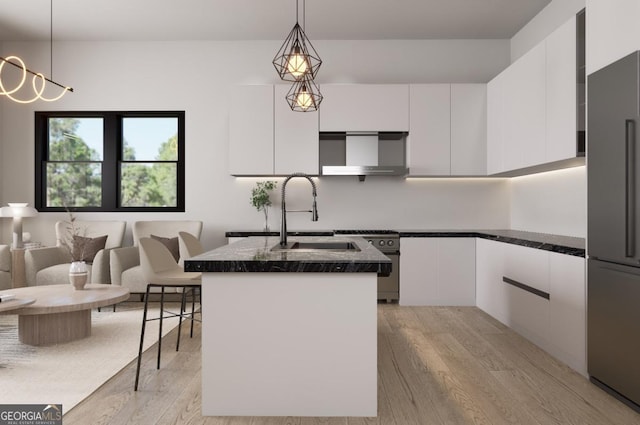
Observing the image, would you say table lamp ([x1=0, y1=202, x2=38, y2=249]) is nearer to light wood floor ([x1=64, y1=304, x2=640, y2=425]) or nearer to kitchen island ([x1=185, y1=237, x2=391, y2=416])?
light wood floor ([x1=64, y1=304, x2=640, y2=425])

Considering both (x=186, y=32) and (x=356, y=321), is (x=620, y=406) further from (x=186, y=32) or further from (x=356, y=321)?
(x=186, y=32)

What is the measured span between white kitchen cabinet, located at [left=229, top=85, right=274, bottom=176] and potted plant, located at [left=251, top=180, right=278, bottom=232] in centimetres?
33

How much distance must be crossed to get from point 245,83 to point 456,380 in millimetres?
4175

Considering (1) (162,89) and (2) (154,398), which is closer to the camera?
(2) (154,398)

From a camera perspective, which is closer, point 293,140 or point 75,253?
point 75,253

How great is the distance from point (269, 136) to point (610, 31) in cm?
341

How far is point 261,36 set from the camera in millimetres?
5547

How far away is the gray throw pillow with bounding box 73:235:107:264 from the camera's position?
200 inches

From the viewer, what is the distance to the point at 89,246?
17.0ft

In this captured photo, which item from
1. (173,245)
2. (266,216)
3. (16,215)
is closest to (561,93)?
(266,216)

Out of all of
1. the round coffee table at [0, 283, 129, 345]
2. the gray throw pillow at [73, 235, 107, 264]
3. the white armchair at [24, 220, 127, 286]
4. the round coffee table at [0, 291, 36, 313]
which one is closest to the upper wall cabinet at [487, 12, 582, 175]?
the round coffee table at [0, 283, 129, 345]

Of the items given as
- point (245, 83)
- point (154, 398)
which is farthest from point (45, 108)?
point (154, 398)

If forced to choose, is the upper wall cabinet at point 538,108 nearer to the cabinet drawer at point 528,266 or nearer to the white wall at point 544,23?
the white wall at point 544,23

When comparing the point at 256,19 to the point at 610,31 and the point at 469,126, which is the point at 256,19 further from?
the point at 610,31
